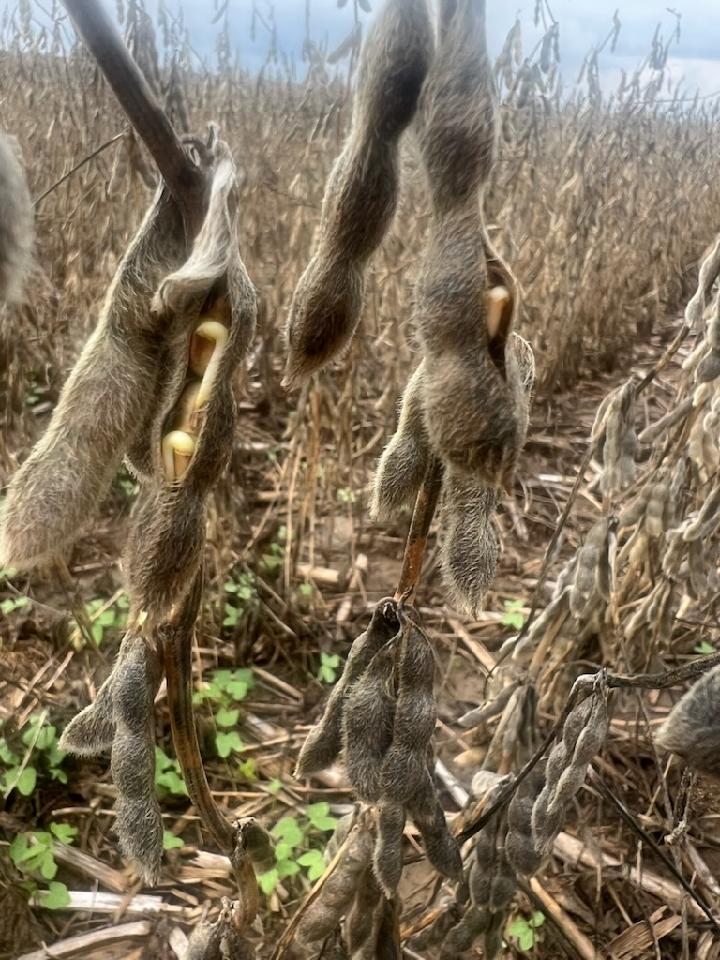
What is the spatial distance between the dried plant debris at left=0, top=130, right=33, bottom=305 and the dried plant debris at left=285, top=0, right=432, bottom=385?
0.21 m

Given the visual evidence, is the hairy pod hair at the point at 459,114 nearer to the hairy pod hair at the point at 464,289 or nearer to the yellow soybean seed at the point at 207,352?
the hairy pod hair at the point at 464,289

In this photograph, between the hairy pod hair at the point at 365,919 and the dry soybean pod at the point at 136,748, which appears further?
the hairy pod hair at the point at 365,919

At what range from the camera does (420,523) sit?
27.2 inches

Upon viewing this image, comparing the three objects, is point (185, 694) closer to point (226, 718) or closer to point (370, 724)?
point (370, 724)

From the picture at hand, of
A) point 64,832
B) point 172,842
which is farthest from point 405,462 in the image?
point 64,832

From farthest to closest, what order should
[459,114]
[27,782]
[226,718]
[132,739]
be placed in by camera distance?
1. [226,718]
2. [27,782]
3. [132,739]
4. [459,114]

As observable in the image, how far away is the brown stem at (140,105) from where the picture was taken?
0.45 meters

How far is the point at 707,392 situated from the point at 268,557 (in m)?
1.30

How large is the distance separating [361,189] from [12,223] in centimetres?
25

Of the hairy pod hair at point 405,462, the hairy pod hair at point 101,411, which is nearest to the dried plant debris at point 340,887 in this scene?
the hairy pod hair at point 405,462

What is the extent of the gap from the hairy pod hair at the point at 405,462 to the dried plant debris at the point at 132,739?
A: 0.79ft

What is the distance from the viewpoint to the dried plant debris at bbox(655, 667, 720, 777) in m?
0.69

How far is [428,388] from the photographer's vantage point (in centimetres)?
51

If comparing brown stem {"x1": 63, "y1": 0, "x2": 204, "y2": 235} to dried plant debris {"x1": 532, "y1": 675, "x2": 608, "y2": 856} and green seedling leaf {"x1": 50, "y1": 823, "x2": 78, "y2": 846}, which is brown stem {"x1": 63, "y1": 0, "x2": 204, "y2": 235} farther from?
green seedling leaf {"x1": 50, "y1": 823, "x2": 78, "y2": 846}
